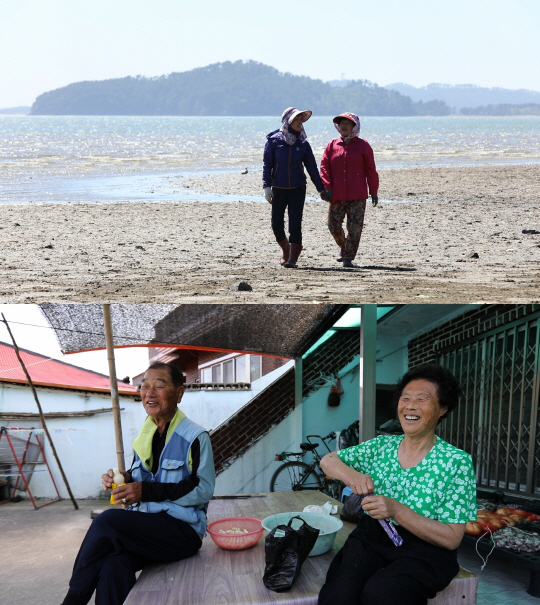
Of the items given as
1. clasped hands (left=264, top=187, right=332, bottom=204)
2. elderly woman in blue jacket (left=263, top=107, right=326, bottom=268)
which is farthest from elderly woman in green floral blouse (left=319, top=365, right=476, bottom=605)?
clasped hands (left=264, top=187, right=332, bottom=204)

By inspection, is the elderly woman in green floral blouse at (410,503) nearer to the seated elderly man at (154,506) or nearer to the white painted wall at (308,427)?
the seated elderly man at (154,506)

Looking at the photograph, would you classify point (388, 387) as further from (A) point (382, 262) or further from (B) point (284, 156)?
(A) point (382, 262)

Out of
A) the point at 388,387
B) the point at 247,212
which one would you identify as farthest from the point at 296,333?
the point at 247,212

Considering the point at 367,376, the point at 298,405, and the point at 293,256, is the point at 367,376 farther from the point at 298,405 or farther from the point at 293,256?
the point at 293,256

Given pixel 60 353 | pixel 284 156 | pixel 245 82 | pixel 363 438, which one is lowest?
pixel 363 438

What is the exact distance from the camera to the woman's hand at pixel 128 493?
3.05m

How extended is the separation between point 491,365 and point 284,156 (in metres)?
3.06

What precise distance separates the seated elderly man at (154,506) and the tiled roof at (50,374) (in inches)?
72.0

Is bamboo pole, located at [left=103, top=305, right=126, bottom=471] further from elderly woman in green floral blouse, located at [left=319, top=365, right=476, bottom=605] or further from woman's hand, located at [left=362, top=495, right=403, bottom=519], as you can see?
woman's hand, located at [left=362, top=495, right=403, bottom=519]

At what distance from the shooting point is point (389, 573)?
107 inches

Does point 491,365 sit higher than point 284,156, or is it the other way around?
point 284,156

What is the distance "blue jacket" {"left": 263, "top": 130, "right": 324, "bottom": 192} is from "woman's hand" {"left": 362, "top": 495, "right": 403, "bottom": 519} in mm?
5110

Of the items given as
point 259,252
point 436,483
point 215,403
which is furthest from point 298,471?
point 259,252

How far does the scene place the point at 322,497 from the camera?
171 inches
